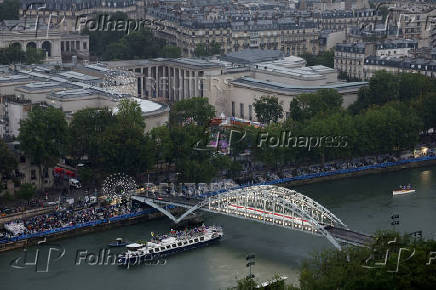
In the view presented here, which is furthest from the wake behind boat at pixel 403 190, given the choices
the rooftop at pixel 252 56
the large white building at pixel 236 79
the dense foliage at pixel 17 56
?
the dense foliage at pixel 17 56

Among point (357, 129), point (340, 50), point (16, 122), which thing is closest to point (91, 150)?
point (16, 122)

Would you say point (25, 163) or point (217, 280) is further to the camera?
point (25, 163)

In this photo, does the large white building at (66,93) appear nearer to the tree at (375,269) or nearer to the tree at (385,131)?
the tree at (385,131)

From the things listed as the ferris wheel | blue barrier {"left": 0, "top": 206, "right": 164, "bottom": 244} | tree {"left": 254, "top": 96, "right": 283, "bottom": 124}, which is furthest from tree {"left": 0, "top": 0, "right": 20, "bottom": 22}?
blue barrier {"left": 0, "top": 206, "right": 164, "bottom": 244}

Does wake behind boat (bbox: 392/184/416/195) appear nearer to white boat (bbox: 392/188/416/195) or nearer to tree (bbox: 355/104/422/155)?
white boat (bbox: 392/188/416/195)

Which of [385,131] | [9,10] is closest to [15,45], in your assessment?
[9,10]

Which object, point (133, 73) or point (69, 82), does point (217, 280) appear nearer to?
point (69, 82)
